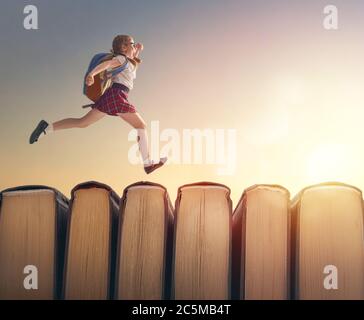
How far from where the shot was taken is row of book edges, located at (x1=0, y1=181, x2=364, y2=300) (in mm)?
722

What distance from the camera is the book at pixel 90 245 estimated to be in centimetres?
74

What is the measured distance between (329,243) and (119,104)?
3.63ft

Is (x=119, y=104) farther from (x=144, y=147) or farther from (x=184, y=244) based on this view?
(x=184, y=244)

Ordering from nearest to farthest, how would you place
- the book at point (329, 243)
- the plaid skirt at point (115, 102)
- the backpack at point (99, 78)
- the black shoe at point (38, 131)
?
the book at point (329, 243) < the black shoe at point (38, 131) < the backpack at point (99, 78) < the plaid skirt at point (115, 102)

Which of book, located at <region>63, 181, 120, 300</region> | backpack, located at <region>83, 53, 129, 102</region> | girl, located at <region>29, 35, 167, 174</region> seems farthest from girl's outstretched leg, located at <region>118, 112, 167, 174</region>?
book, located at <region>63, 181, 120, 300</region>

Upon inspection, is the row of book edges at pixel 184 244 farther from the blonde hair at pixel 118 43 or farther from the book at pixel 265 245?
the blonde hair at pixel 118 43

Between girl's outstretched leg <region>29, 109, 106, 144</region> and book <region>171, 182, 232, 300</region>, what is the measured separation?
77 centimetres

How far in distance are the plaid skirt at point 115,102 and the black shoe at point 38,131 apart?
0.71ft

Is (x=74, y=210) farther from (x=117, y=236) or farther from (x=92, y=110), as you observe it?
(x=92, y=110)

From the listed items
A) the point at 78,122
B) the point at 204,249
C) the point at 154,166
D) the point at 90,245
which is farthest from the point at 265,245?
the point at 78,122

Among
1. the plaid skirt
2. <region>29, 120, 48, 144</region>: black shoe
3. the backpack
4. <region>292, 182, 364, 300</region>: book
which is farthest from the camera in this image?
the plaid skirt

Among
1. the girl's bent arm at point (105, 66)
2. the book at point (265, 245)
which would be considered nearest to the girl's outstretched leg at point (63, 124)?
the girl's bent arm at point (105, 66)

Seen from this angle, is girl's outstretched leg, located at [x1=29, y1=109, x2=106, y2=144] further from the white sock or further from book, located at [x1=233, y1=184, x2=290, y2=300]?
book, located at [x1=233, y1=184, x2=290, y2=300]

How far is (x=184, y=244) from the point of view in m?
0.73
